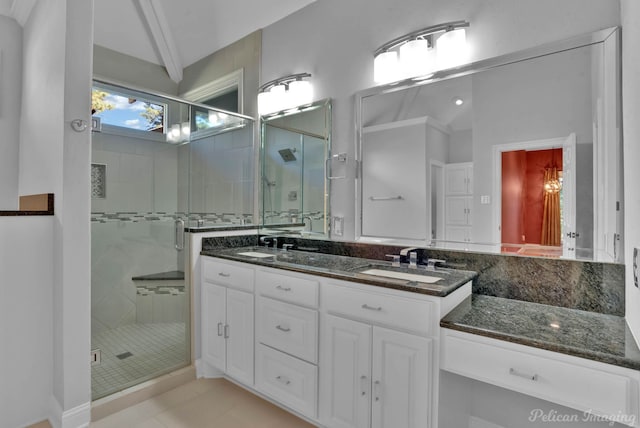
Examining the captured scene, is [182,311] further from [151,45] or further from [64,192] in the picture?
[151,45]

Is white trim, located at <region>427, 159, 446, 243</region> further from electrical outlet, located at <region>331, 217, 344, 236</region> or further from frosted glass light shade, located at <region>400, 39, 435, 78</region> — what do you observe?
electrical outlet, located at <region>331, 217, 344, 236</region>

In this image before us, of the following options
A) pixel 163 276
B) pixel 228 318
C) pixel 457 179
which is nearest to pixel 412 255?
pixel 457 179

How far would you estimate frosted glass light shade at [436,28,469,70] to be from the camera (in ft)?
5.75

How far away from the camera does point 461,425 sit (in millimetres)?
1542

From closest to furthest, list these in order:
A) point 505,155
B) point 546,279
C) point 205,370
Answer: point 546,279 < point 505,155 < point 205,370

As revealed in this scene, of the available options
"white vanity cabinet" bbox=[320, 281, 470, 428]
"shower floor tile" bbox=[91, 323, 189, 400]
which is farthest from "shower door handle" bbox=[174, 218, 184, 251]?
"white vanity cabinet" bbox=[320, 281, 470, 428]

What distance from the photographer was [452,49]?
5.83ft

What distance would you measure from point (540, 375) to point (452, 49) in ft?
5.11

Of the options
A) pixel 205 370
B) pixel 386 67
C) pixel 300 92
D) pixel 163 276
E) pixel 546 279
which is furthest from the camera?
pixel 163 276

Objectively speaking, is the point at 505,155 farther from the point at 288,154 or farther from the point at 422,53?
the point at 288,154

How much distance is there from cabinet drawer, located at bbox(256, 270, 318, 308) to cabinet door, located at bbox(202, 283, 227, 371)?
0.39 m

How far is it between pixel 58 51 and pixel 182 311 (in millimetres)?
1783

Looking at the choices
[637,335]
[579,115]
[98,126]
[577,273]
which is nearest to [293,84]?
[98,126]

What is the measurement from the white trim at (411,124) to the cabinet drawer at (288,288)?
103 centimetres
